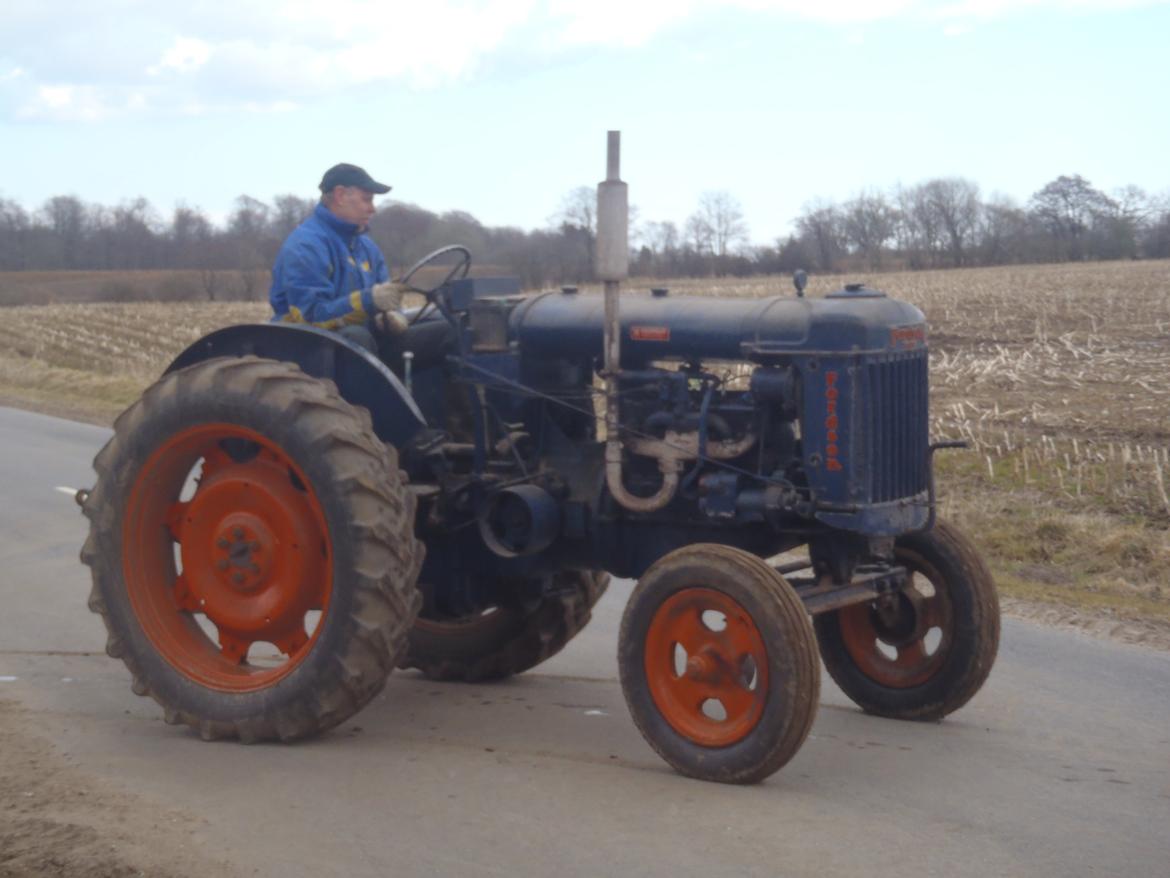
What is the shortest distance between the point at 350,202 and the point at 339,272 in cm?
31

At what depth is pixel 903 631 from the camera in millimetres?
5738

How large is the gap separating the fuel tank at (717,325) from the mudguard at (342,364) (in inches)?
21.3

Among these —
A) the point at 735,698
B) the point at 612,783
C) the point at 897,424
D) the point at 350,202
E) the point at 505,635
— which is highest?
the point at 350,202

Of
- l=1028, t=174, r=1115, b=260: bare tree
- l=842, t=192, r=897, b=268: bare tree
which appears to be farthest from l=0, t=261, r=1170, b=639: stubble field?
l=1028, t=174, r=1115, b=260: bare tree

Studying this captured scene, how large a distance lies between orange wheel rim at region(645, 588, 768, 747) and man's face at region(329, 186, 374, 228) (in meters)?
2.39

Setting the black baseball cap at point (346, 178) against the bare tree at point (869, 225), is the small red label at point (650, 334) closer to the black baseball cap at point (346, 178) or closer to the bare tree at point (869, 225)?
the black baseball cap at point (346, 178)

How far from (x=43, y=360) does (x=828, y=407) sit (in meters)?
25.8

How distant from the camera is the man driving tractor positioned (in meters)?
5.87

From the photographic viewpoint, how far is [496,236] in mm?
9008

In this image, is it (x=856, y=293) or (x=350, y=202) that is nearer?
(x=856, y=293)

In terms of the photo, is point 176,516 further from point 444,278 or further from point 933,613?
point 933,613

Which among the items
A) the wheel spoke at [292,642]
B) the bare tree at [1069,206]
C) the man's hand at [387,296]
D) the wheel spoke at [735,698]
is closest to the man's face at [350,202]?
the man's hand at [387,296]

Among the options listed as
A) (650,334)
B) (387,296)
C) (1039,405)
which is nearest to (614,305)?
(650,334)

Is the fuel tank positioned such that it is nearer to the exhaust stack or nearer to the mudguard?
the exhaust stack
